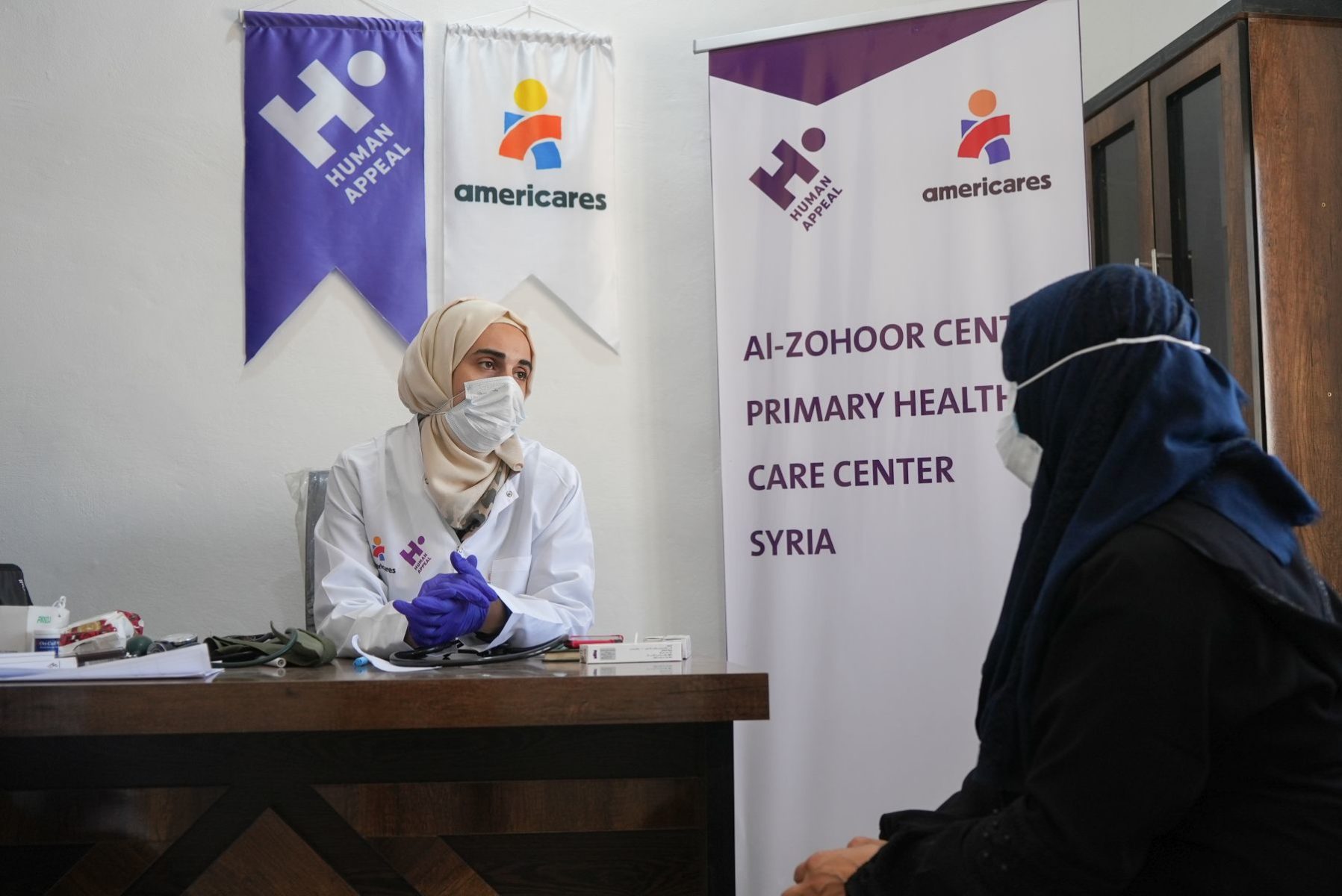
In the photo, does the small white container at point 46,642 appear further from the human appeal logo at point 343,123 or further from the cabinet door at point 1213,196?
the cabinet door at point 1213,196

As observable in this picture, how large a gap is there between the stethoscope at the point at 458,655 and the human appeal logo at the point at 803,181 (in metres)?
1.48

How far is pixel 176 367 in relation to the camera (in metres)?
3.18

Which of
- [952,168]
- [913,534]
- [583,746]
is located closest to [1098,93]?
[952,168]

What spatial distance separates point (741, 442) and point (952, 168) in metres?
0.89

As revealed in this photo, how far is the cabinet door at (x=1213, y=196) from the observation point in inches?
109

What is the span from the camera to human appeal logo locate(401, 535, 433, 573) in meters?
2.50

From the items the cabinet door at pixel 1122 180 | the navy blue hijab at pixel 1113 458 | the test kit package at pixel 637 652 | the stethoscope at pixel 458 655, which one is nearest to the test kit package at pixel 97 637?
the stethoscope at pixel 458 655

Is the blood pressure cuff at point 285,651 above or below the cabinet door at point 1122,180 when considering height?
below

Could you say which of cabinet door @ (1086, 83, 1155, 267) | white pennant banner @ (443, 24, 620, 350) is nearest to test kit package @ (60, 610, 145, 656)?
white pennant banner @ (443, 24, 620, 350)

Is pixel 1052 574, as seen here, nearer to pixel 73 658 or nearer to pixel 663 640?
pixel 663 640

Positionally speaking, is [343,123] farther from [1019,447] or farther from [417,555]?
[1019,447]

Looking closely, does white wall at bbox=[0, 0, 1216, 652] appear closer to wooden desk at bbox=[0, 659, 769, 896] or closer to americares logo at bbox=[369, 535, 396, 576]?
americares logo at bbox=[369, 535, 396, 576]

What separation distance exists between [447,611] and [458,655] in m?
0.14

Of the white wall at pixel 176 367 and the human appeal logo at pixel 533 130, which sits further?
the human appeal logo at pixel 533 130
